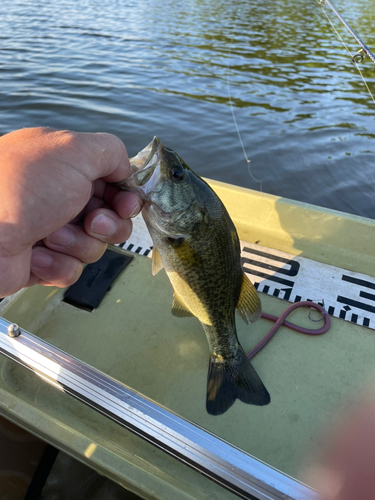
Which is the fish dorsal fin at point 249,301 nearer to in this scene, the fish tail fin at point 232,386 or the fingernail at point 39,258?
the fish tail fin at point 232,386

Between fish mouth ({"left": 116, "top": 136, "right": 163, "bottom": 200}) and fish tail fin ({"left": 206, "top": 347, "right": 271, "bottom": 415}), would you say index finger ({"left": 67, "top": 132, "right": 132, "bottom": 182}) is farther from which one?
fish tail fin ({"left": 206, "top": 347, "right": 271, "bottom": 415})

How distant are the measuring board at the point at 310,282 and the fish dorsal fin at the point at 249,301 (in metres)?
0.85

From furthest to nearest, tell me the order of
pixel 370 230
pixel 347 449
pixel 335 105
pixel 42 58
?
pixel 42 58
pixel 335 105
pixel 370 230
pixel 347 449

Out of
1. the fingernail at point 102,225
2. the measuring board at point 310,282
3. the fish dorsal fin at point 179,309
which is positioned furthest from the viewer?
the measuring board at point 310,282

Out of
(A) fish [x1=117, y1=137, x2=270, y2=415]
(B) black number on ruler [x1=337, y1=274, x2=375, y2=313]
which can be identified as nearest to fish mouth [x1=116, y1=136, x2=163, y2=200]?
(A) fish [x1=117, y1=137, x2=270, y2=415]

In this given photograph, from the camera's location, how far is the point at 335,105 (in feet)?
28.4

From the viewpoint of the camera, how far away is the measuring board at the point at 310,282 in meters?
2.83

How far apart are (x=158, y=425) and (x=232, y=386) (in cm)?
78

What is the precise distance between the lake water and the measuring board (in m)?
2.76

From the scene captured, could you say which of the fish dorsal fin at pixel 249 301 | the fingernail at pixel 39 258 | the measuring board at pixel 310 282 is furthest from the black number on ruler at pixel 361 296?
the fingernail at pixel 39 258

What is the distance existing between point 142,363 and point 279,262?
1.56 meters

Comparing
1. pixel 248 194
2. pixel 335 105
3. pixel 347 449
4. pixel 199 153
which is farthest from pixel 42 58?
pixel 347 449

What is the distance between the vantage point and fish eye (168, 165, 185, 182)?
5.97 feet

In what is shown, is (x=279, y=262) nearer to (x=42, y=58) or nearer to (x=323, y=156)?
(x=323, y=156)
